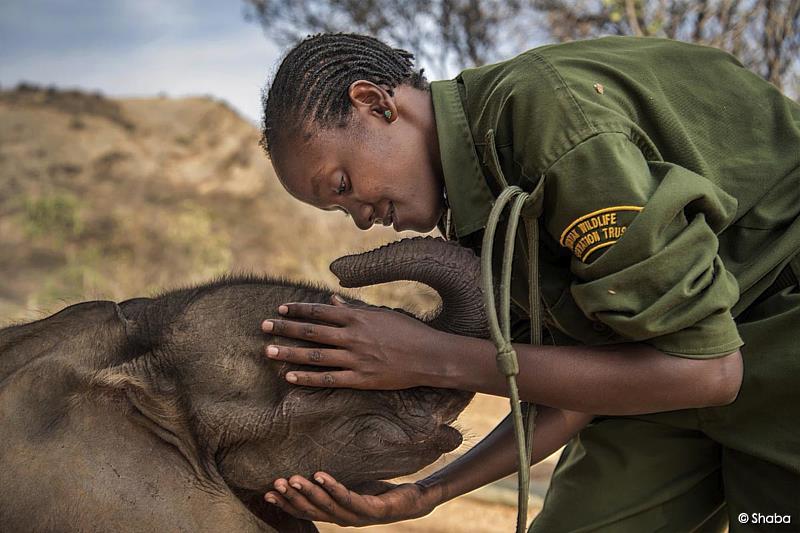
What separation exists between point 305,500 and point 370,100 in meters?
1.02

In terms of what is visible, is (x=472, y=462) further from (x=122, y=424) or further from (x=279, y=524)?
(x=122, y=424)

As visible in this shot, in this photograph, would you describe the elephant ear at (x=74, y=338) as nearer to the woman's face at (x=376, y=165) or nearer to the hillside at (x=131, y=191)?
the woman's face at (x=376, y=165)

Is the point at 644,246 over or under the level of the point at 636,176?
under

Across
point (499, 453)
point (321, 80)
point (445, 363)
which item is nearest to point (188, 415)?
point (445, 363)

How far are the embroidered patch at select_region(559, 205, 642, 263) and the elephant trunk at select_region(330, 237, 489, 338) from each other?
11.6 inches

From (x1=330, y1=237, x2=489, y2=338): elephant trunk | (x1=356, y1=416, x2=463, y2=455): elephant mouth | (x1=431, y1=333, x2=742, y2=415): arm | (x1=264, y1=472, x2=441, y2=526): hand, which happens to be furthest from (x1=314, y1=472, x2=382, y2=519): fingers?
(x1=330, y1=237, x2=489, y2=338): elephant trunk

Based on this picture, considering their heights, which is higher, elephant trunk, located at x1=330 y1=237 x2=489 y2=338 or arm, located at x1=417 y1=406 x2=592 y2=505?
elephant trunk, located at x1=330 y1=237 x2=489 y2=338

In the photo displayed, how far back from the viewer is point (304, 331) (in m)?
2.35

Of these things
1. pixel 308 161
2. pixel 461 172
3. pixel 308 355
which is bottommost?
Result: pixel 308 355

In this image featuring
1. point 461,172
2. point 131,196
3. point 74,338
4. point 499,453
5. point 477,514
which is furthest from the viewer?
point 131,196

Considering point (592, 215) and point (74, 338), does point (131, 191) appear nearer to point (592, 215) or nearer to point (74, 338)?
point (74, 338)

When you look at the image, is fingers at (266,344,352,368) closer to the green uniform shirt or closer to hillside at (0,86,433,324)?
the green uniform shirt

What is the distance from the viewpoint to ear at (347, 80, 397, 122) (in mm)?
2498

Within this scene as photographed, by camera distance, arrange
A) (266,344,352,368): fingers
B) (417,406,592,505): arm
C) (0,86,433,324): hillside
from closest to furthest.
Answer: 1. (266,344,352,368): fingers
2. (417,406,592,505): arm
3. (0,86,433,324): hillside
